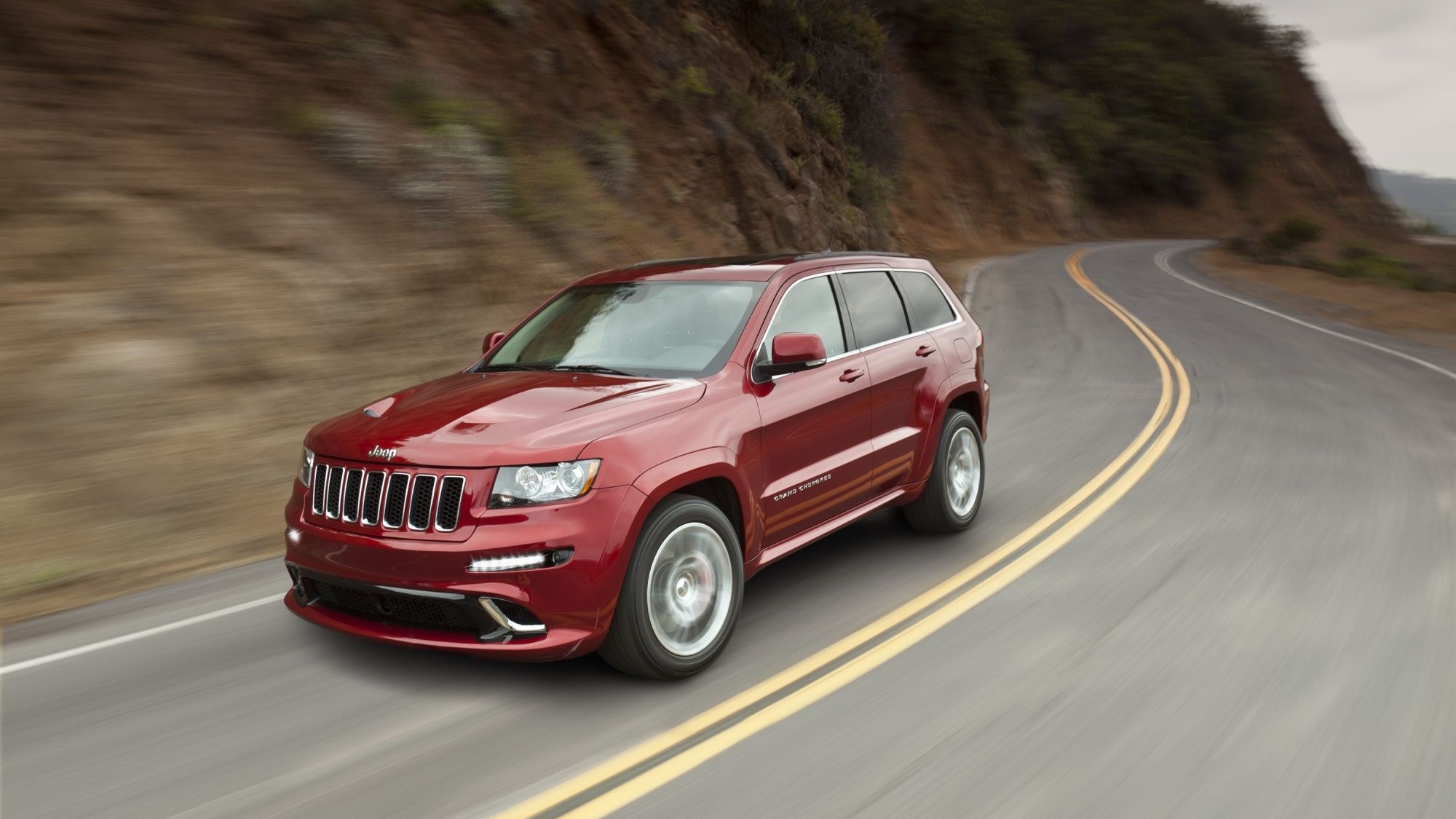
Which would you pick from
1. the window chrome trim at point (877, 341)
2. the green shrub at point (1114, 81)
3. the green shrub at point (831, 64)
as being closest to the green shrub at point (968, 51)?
the green shrub at point (1114, 81)

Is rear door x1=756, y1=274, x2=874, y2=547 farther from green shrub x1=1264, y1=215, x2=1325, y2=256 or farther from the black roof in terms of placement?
green shrub x1=1264, y1=215, x2=1325, y2=256

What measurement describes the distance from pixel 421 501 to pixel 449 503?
0.12 meters

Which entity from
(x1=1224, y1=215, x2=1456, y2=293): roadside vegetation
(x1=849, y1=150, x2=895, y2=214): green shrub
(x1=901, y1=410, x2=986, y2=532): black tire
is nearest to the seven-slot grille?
(x1=901, y1=410, x2=986, y2=532): black tire

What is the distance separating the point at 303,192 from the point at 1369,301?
83.8 ft

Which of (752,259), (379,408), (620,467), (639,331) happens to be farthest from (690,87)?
(620,467)

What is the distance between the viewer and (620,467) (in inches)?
173

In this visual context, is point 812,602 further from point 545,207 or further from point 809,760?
point 545,207

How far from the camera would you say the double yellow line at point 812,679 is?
3672mm

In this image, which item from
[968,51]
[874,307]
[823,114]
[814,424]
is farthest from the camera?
[968,51]

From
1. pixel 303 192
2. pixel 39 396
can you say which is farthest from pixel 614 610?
pixel 303 192

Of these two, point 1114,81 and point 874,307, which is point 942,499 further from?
point 1114,81

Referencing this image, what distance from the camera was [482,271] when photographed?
12.9m

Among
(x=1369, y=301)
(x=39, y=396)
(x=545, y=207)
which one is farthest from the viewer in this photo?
(x=1369, y=301)

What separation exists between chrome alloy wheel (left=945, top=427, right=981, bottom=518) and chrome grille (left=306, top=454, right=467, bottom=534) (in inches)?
130
